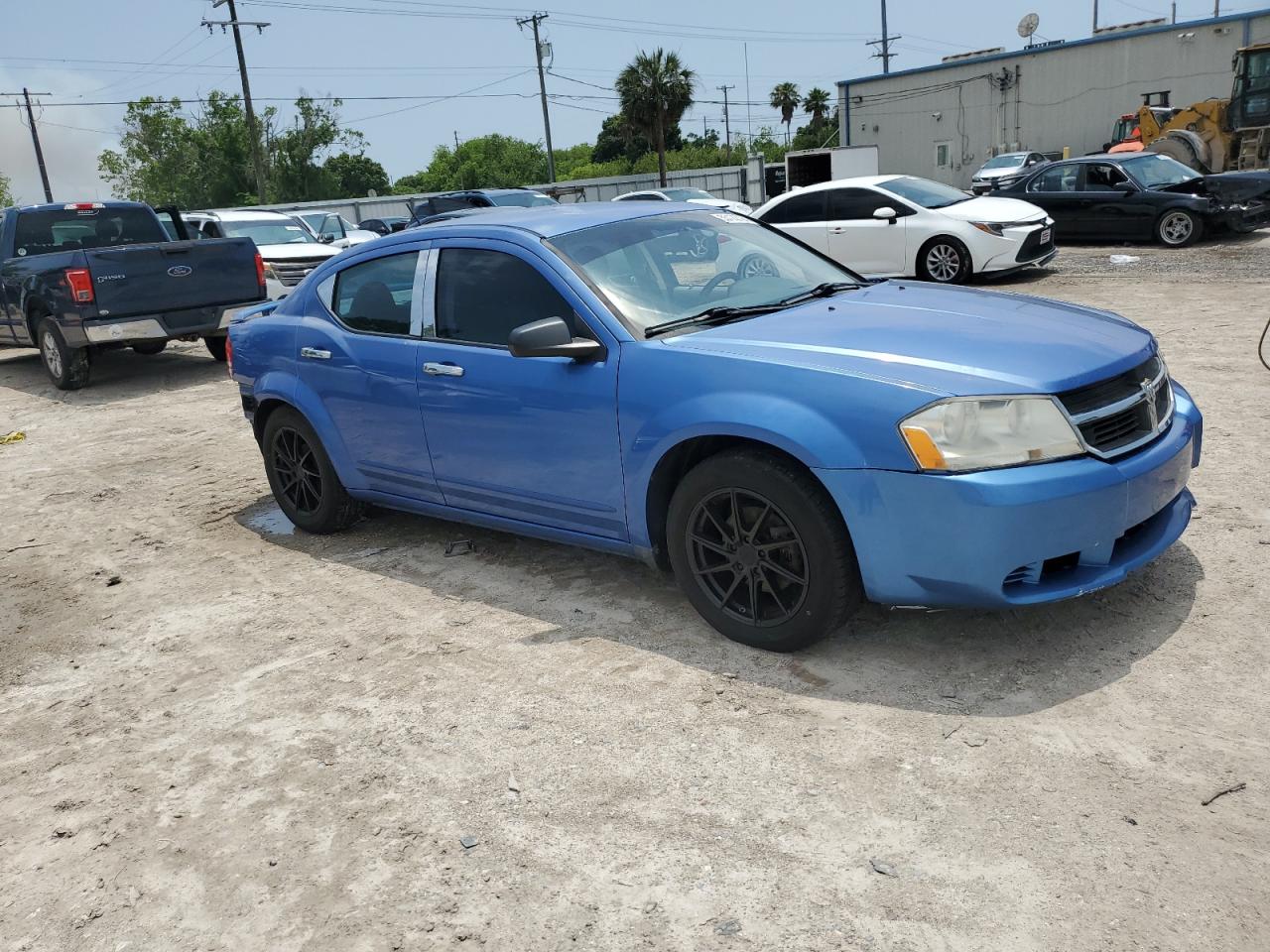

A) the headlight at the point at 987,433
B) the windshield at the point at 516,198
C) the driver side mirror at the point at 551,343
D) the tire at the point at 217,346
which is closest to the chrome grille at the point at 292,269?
the tire at the point at 217,346

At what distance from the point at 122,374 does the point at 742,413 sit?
11054 millimetres

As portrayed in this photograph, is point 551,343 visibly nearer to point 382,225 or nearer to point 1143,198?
point 1143,198

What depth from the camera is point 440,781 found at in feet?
11.0

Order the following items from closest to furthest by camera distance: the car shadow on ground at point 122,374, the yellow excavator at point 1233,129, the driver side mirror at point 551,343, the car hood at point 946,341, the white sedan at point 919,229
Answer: the car hood at point 946,341
the driver side mirror at point 551,343
the car shadow on ground at point 122,374
the white sedan at point 919,229
the yellow excavator at point 1233,129

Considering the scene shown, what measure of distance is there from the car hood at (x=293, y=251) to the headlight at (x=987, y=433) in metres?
12.9

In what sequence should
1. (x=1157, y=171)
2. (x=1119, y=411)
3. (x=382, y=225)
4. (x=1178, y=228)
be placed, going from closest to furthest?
(x=1119, y=411) → (x=1178, y=228) → (x=1157, y=171) → (x=382, y=225)

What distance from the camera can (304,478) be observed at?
5.83 metres

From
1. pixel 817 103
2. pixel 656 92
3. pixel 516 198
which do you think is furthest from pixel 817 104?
pixel 516 198

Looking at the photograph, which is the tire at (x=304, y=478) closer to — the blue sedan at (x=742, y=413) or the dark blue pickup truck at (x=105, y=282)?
the blue sedan at (x=742, y=413)

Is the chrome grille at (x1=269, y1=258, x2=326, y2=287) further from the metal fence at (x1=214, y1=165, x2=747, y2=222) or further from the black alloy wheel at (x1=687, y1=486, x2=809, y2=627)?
the metal fence at (x1=214, y1=165, x2=747, y2=222)

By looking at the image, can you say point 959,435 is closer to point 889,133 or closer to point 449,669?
point 449,669

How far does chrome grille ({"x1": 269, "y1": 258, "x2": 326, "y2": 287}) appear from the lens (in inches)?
571

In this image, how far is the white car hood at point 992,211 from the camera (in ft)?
44.9

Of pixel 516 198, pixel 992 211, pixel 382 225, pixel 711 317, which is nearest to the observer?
pixel 711 317
